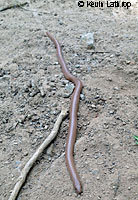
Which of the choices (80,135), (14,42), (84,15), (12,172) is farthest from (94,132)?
(84,15)

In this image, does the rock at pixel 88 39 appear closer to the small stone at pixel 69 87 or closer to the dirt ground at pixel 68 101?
the dirt ground at pixel 68 101

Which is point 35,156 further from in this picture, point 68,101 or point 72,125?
point 68,101

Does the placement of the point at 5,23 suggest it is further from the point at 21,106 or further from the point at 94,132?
the point at 94,132

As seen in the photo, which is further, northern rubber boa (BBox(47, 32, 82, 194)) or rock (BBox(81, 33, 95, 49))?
rock (BBox(81, 33, 95, 49))

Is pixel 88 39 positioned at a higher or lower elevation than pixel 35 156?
higher

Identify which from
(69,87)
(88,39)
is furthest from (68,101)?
(88,39)

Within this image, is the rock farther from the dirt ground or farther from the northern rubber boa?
the northern rubber boa

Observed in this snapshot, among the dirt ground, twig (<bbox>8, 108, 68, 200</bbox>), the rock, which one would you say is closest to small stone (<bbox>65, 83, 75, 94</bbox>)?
the dirt ground
